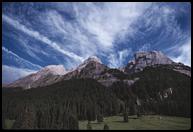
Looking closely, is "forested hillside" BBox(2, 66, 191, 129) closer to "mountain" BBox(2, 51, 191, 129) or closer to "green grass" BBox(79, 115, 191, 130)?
"mountain" BBox(2, 51, 191, 129)

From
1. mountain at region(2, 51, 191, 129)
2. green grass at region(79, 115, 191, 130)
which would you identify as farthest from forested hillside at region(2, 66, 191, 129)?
green grass at region(79, 115, 191, 130)

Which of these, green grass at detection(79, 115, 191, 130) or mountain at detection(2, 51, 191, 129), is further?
mountain at detection(2, 51, 191, 129)

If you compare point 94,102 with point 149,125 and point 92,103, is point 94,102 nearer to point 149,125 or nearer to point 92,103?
point 92,103

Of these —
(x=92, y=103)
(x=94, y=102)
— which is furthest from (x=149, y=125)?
(x=94, y=102)

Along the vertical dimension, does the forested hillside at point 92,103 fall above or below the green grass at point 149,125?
above

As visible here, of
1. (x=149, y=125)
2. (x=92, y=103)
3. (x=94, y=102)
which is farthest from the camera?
(x=94, y=102)

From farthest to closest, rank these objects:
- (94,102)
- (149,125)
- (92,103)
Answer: (94,102) < (92,103) < (149,125)

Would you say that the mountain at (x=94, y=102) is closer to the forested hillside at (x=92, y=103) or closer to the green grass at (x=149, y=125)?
the forested hillside at (x=92, y=103)

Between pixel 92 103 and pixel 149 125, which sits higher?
pixel 92 103

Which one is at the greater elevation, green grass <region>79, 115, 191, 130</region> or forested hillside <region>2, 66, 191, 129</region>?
forested hillside <region>2, 66, 191, 129</region>

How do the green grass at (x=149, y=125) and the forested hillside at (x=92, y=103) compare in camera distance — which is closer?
the green grass at (x=149, y=125)

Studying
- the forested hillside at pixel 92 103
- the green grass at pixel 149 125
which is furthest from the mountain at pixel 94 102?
the green grass at pixel 149 125

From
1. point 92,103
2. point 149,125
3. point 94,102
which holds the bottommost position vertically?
point 149,125

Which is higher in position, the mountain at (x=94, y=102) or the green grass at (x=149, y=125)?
the mountain at (x=94, y=102)
